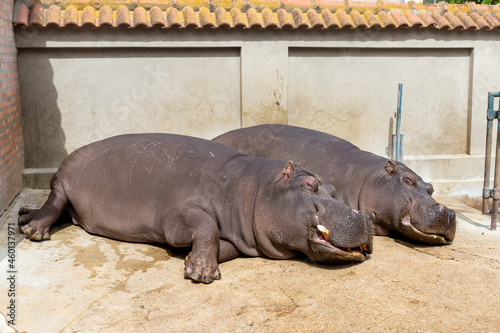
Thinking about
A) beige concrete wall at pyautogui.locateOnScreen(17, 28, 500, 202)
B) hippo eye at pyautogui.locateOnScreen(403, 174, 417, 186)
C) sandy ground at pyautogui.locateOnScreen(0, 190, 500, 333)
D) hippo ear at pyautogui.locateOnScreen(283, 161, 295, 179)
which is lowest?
sandy ground at pyautogui.locateOnScreen(0, 190, 500, 333)

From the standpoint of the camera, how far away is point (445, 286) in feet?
14.5

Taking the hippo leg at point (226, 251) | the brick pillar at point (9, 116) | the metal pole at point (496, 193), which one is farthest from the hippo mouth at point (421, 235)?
the brick pillar at point (9, 116)

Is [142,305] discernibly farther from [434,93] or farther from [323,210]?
[434,93]

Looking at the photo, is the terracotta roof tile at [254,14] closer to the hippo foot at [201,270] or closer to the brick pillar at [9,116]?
the brick pillar at [9,116]

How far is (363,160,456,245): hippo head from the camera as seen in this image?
5.45m

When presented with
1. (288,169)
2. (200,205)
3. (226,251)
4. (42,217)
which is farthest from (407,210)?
(42,217)

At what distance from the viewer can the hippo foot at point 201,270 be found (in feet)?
14.7

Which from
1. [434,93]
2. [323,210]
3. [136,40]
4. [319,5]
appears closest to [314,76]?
[319,5]

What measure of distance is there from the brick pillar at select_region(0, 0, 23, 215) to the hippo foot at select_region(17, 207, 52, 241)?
18.5 inches

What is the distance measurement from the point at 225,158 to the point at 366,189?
1.57 m

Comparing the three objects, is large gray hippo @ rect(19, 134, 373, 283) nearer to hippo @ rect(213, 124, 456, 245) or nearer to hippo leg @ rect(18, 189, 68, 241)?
hippo leg @ rect(18, 189, 68, 241)

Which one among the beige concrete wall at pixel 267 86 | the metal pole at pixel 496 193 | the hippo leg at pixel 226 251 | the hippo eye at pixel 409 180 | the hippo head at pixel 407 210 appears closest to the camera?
the hippo leg at pixel 226 251

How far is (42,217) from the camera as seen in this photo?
5688mm

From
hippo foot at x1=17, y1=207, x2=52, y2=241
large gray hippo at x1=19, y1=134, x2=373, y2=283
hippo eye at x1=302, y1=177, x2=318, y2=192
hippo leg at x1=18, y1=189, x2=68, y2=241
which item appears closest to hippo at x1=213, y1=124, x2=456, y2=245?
large gray hippo at x1=19, y1=134, x2=373, y2=283
